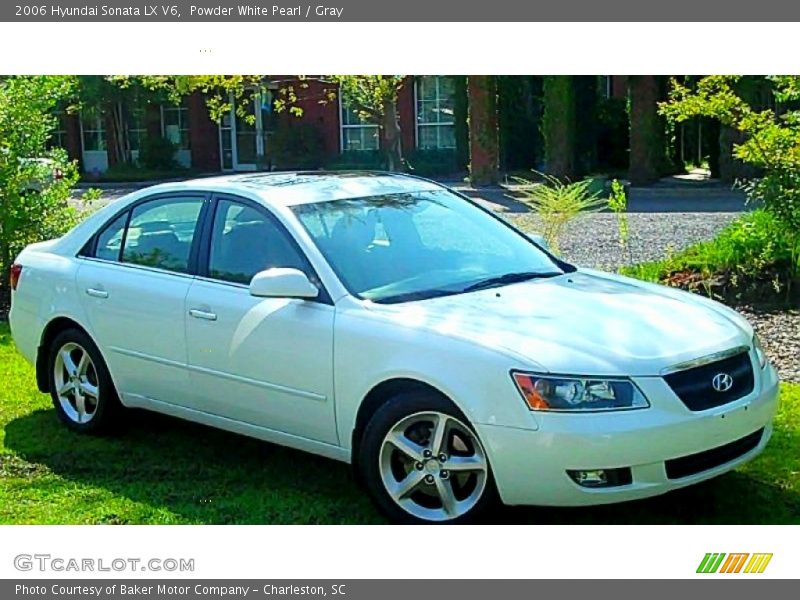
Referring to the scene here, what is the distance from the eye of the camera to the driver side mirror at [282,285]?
5043 millimetres

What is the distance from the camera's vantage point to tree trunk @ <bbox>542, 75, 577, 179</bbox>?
80.3 ft

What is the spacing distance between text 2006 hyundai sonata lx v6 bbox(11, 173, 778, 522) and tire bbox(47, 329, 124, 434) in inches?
0.6

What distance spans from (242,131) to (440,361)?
97.8ft

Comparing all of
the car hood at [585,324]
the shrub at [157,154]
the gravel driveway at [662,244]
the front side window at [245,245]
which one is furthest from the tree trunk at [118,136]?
the car hood at [585,324]

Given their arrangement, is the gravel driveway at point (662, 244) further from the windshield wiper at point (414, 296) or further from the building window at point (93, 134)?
the building window at point (93, 134)

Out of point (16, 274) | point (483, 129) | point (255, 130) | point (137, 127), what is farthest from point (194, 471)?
point (137, 127)

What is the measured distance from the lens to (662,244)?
14242 millimetres

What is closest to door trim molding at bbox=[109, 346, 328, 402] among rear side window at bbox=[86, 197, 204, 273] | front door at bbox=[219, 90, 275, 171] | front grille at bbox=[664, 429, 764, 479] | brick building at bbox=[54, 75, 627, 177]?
rear side window at bbox=[86, 197, 204, 273]

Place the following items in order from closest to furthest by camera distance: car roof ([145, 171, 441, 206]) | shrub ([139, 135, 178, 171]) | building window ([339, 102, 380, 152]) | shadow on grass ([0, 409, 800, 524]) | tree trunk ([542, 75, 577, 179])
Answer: shadow on grass ([0, 409, 800, 524]) → car roof ([145, 171, 441, 206]) → tree trunk ([542, 75, 577, 179]) → building window ([339, 102, 380, 152]) → shrub ([139, 135, 178, 171])

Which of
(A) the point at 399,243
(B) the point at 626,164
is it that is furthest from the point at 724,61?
(B) the point at 626,164

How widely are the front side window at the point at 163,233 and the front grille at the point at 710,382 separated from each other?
2776mm

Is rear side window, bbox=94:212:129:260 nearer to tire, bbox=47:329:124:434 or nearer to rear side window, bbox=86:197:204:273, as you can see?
rear side window, bbox=86:197:204:273

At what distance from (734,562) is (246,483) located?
2532 millimetres

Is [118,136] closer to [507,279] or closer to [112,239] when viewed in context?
[112,239]
